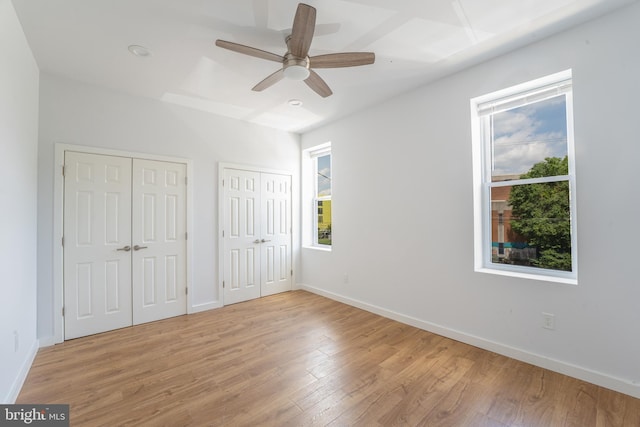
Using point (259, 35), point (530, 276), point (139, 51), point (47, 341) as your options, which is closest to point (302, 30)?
point (259, 35)

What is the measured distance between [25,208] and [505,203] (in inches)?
178

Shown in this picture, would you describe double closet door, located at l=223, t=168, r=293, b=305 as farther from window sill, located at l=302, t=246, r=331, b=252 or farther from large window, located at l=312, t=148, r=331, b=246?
large window, located at l=312, t=148, r=331, b=246

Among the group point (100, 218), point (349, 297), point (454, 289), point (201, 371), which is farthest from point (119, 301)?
point (454, 289)

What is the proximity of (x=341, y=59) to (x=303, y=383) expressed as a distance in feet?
8.60

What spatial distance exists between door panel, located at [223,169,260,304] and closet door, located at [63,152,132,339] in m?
1.23

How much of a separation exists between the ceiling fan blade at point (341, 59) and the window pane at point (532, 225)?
1.87 metres

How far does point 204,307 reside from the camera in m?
3.86

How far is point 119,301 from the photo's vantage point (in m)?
3.25

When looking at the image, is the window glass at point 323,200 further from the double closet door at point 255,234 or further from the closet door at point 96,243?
the closet door at point 96,243

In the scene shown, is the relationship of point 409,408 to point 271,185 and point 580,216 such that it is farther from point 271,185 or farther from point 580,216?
point 271,185

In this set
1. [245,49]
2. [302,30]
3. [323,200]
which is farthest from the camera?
[323,200]

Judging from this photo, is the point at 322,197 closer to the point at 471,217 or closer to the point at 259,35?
the point at 471,217

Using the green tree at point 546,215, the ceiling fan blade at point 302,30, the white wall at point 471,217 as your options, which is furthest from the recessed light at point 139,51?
the green tree at point 546,215

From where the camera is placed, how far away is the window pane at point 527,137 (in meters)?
2.46
